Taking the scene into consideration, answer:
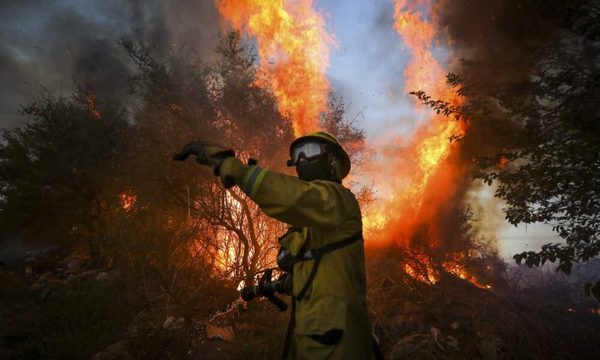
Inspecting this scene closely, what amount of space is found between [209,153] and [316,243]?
0.97 meters

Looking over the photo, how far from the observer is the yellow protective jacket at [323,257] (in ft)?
6.65

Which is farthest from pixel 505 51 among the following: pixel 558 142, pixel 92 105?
pixel 92 105

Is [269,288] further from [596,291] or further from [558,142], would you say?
[558,142]

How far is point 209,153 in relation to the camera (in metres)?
2.26

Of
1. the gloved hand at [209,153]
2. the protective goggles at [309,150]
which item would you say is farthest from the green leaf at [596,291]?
the gloved hand at [209,153]

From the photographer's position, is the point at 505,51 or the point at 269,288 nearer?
the point at 269,288

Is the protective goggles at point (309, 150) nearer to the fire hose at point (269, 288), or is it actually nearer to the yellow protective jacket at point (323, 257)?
the yellow protective jacket at point (323, 257)

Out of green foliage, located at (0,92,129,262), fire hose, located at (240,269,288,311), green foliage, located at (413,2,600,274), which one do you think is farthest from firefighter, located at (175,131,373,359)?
green foliage, located at (0,92,129,262)

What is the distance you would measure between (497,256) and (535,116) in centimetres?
1332

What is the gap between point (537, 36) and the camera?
21.3 ft

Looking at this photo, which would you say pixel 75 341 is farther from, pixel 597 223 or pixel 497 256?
pixel 497 256

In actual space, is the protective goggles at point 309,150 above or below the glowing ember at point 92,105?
below

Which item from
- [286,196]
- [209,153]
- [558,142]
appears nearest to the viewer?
[286,196]

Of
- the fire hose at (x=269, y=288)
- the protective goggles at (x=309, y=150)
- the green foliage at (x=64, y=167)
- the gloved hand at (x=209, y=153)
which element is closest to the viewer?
the gloved hand at (x=209, y=153)
